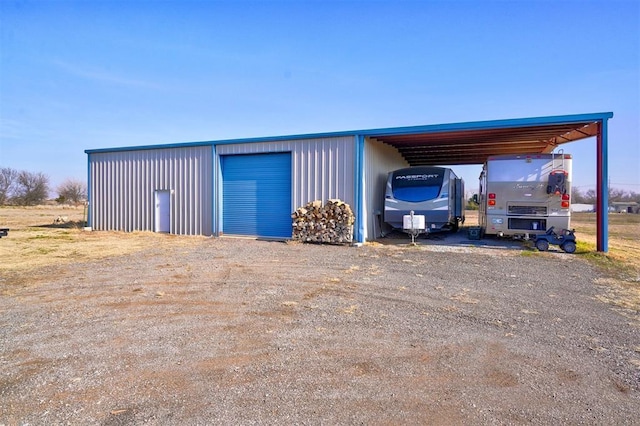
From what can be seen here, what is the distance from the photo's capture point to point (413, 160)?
25422 mm

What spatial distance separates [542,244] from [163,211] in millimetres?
15957

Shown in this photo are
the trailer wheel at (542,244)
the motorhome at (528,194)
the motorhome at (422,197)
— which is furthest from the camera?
the motorhome at (422,197)

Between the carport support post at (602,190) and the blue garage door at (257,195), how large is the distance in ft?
35.9

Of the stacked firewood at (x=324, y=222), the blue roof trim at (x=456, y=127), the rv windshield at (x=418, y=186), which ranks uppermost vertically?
the blue roof trim at (x=456, y=127)

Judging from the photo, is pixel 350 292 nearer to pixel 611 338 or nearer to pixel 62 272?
pixel 611 338

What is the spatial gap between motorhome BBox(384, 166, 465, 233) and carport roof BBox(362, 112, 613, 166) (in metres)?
1.62

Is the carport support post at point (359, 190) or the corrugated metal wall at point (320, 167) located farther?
the corrugated metal wall at point (320, 167)

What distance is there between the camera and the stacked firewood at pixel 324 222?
15.2 metres

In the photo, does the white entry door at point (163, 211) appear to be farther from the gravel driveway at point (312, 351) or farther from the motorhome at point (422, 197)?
the gravel driveway at point (312, 351)

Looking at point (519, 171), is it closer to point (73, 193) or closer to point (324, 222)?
point (324, 222)

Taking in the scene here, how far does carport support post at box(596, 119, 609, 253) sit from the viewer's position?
12.7 m

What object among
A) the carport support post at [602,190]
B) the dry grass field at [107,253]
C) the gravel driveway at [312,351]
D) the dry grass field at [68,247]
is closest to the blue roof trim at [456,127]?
the carport support post at [602,190]

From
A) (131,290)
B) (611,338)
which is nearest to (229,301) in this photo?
(131,290)

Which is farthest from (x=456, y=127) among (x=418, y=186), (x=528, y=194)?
(x=528, y=194)
